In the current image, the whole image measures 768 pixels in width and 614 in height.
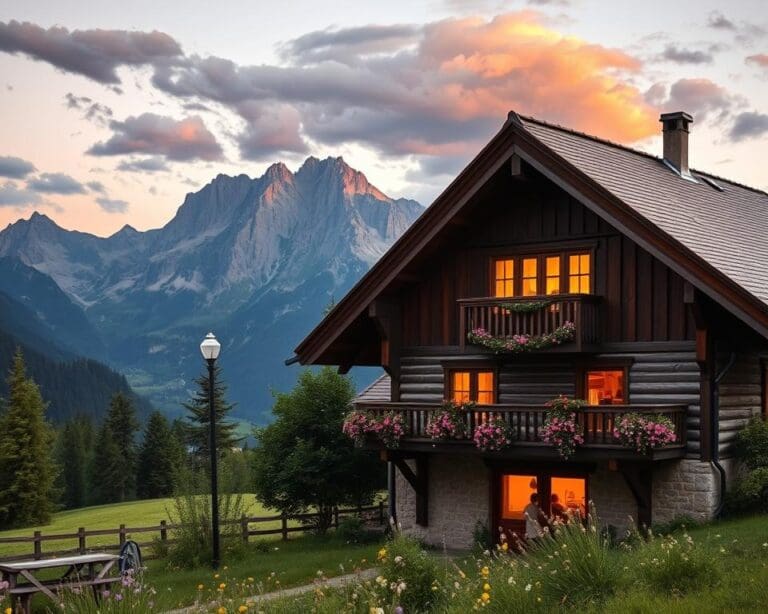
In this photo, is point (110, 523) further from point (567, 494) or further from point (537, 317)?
point (537, 317)

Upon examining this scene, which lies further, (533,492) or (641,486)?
(533,492)

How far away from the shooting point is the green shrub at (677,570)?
12.7 metres

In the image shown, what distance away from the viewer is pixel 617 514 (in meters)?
24.0

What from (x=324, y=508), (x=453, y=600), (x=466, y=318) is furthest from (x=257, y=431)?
(x=453, y=600)

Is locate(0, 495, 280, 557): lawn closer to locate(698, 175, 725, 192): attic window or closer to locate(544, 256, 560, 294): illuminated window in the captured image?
locate(544, 256, 560, 294): illuminated window

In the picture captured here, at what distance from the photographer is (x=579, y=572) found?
12.4m

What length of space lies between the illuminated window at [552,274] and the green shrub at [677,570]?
12070mm

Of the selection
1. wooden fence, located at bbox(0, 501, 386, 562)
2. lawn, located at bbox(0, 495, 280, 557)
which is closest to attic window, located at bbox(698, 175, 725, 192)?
wooden fence, located at bbox(0, 501, 386, 562)

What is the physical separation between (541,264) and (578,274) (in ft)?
3.30

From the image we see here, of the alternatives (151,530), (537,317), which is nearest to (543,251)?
(537,317)

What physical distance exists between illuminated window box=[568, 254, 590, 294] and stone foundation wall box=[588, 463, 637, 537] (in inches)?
158

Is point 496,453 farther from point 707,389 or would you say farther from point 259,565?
point 259,565

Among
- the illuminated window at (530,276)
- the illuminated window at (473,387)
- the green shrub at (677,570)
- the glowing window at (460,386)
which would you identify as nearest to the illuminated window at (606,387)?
the illuminated window at (530,276)

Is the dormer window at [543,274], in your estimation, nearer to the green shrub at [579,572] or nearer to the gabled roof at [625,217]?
the gabled roof at [625,217]
